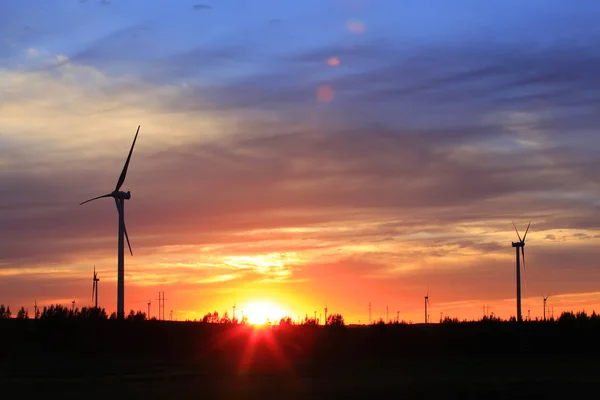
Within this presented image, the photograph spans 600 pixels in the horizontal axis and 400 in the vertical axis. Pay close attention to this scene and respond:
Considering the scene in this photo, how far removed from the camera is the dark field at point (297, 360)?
123ft

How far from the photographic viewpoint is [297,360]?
182ft

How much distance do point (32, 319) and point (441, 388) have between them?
118 feet

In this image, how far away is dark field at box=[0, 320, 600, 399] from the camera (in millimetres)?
37344

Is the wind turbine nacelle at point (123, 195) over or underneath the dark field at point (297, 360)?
over

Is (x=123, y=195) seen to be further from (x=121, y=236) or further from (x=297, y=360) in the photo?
(x=297, y=360)

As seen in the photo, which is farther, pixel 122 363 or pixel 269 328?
pixel 269 328

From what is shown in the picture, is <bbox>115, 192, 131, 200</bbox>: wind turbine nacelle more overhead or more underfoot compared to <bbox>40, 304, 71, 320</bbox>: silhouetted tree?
more overhead

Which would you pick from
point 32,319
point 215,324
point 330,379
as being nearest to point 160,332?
point 215,324

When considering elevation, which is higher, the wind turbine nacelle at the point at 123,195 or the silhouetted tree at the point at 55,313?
the wind turbine nacelle at the point at 123,195

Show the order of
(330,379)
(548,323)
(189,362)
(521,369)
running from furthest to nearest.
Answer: (548,323) → (189,362) → (521,369) → (330,379)

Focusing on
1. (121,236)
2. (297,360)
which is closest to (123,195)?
(121,236)

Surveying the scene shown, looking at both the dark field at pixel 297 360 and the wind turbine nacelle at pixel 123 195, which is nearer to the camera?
the dark field at pixel 297 360

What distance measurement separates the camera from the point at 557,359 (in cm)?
5650

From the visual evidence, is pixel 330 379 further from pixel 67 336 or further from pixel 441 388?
pixel 67 336
